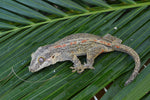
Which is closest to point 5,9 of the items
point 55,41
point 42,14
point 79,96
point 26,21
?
point 26,21

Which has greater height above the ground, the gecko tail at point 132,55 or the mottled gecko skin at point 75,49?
the mottled gecko skin at point 75,49

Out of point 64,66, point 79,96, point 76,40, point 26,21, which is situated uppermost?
point 26,21

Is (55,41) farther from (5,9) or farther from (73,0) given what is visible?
(5,9)

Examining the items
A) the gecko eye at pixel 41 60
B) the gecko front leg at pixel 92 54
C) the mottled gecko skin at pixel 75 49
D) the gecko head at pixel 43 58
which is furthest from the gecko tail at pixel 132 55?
the gecko eye at pixel 41 60

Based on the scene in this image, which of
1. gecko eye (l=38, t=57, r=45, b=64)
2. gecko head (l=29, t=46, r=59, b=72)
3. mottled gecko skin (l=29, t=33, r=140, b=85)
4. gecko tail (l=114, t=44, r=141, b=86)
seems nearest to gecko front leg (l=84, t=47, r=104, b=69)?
mottled gecko skin (l=29, t=33, r=140, b=85)

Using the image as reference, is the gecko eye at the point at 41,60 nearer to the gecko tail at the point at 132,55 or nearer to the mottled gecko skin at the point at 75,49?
the mottled gecko skin at the point at 75,49

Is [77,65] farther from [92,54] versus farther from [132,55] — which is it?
[132,55]

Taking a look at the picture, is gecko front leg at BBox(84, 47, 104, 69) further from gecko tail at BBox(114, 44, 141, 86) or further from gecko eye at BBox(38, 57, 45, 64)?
gecko eye at BBox(38, 57, 45, 64)
